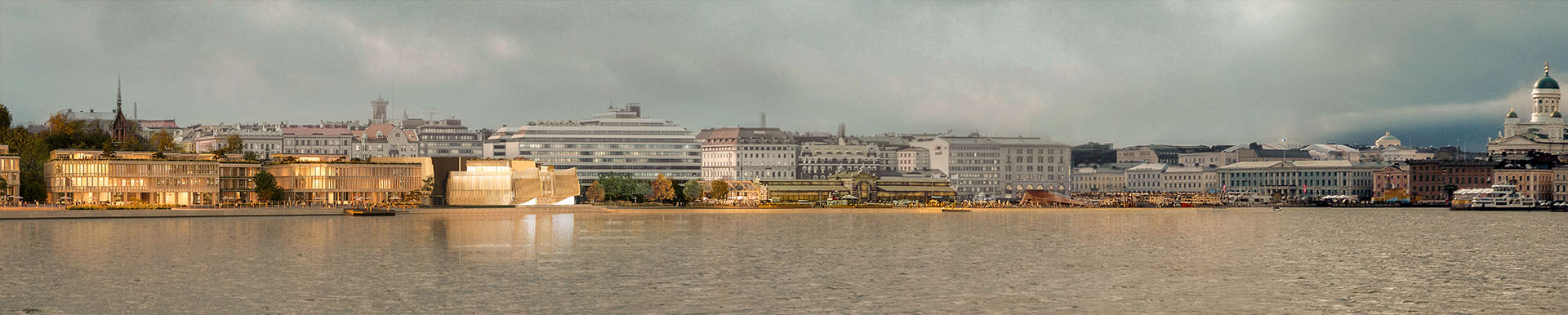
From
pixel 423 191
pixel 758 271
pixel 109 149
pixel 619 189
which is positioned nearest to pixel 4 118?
pixel 109 149

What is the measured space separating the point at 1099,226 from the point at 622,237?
42969 mm

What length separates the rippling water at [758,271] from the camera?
41875 mm

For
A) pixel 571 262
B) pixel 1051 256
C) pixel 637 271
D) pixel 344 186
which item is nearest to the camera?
pixel 637 271

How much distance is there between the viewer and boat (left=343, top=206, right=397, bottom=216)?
133m

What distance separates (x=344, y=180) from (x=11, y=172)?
31.1 meters

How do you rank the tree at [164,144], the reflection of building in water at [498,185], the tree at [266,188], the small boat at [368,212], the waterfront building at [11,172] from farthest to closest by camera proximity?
the tree at [164,144] < the reflection of building in water at [498,185] < the tree at [266,188] < the small boat at [368,212] < the waterfront building at [11,172]

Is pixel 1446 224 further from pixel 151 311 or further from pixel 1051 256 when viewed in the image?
pixel 151 311

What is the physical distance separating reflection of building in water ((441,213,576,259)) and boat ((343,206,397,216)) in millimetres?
14625

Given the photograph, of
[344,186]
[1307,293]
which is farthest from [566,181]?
[1307,293]

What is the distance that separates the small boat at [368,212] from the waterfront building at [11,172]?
24.7 meters

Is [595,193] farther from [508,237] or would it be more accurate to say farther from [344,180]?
[508,237]

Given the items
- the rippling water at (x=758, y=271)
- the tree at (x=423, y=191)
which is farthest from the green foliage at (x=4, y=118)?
the rippling water at (x=758, y=271)

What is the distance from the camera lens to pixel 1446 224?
122688mm

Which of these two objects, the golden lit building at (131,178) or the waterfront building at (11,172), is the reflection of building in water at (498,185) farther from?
the waterfront building at (11,172)
